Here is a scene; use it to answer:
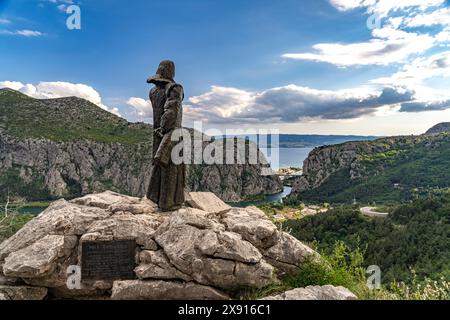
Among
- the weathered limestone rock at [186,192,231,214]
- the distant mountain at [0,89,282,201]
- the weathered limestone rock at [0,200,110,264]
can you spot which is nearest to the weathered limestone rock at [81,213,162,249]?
the weathered limestone rock at [0,200,110,264]

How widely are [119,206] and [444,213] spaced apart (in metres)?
54.1

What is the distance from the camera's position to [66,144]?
4862 inches

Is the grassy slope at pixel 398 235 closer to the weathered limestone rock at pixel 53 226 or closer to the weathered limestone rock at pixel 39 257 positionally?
the weathered limestone rock at pixel 53 226

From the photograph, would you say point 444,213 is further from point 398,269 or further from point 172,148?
point 172,148

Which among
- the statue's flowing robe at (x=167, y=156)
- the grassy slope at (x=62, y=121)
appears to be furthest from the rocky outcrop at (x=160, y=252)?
the grassy slope at (x=62, y=121)

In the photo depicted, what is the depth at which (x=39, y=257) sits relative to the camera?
7.28 meters

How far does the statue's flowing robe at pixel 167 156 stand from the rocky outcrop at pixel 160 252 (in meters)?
0.81

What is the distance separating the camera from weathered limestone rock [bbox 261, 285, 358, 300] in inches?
244

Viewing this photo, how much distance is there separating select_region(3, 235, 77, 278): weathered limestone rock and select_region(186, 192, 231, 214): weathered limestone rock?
3.35 m

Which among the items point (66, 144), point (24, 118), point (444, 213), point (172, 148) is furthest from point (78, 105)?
point (172, 148)

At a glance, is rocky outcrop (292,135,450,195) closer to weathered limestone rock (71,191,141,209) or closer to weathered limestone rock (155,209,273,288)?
weathered limestone rock (71,191,141,209)

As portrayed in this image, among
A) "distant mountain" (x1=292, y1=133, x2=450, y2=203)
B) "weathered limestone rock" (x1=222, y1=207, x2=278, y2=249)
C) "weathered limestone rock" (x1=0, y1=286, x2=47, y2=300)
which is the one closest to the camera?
"weathered limestone rock" (x1=0, y1=286, x2=47, y2=300)

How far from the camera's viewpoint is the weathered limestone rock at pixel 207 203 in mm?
9413

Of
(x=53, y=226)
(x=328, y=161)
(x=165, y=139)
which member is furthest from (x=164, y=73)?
(x=328, y=161)
